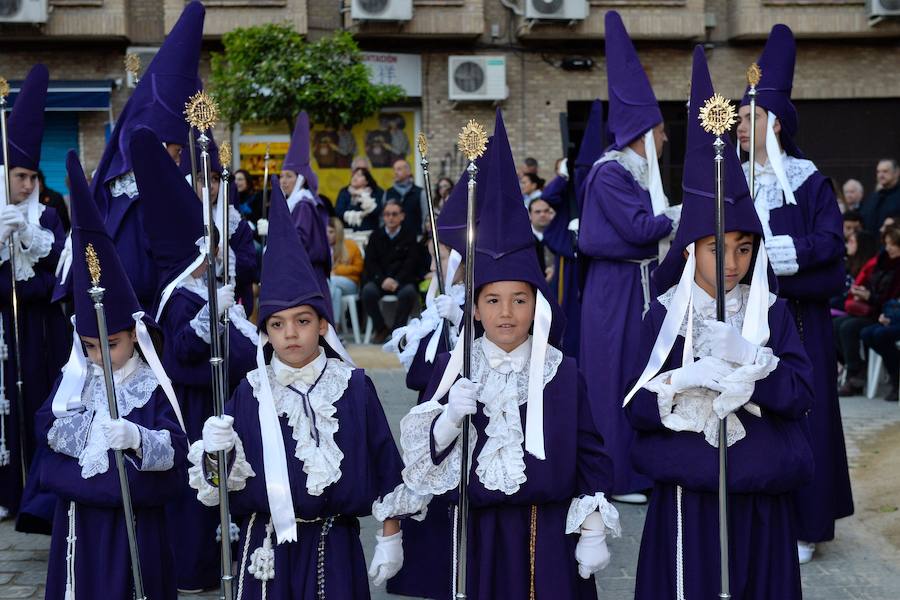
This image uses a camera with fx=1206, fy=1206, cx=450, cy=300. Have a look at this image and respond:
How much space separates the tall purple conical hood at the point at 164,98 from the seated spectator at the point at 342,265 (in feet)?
22.8

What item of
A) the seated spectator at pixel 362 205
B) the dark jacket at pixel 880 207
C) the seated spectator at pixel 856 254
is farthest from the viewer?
the seated spectator at pixel 362 205

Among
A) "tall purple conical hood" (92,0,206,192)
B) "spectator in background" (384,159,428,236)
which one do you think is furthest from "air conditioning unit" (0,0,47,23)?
"tall purple conical hood" (92,0,206,192)

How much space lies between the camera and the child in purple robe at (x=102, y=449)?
14.8 feet

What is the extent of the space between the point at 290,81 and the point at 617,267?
393 inches

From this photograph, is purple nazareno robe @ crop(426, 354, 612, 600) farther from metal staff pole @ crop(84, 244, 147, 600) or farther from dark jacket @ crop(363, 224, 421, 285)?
dark jacket @ crop(363, 224, 421, 285)

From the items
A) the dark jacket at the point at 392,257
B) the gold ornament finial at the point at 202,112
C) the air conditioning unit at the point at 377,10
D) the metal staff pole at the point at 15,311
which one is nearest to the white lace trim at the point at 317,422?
the gold ornament finial at the point at 202,112

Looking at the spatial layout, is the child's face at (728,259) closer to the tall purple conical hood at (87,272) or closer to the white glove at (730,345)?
the white glove at (730,345)

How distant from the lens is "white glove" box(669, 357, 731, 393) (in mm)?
3883

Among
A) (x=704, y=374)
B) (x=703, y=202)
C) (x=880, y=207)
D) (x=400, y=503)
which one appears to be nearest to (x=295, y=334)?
(x=400, y=503)

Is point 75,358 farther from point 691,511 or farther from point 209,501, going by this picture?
point 691,511

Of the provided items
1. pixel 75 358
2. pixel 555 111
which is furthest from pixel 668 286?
pixel 555 111

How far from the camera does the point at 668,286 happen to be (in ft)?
14.5

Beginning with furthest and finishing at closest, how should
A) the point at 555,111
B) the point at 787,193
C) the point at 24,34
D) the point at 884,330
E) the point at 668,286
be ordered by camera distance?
the point at 555,111 < the point at 24,34 < the point at 884,330 < the point at 787,193 < the point at 668,286

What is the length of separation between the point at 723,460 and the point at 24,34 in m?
18.0
